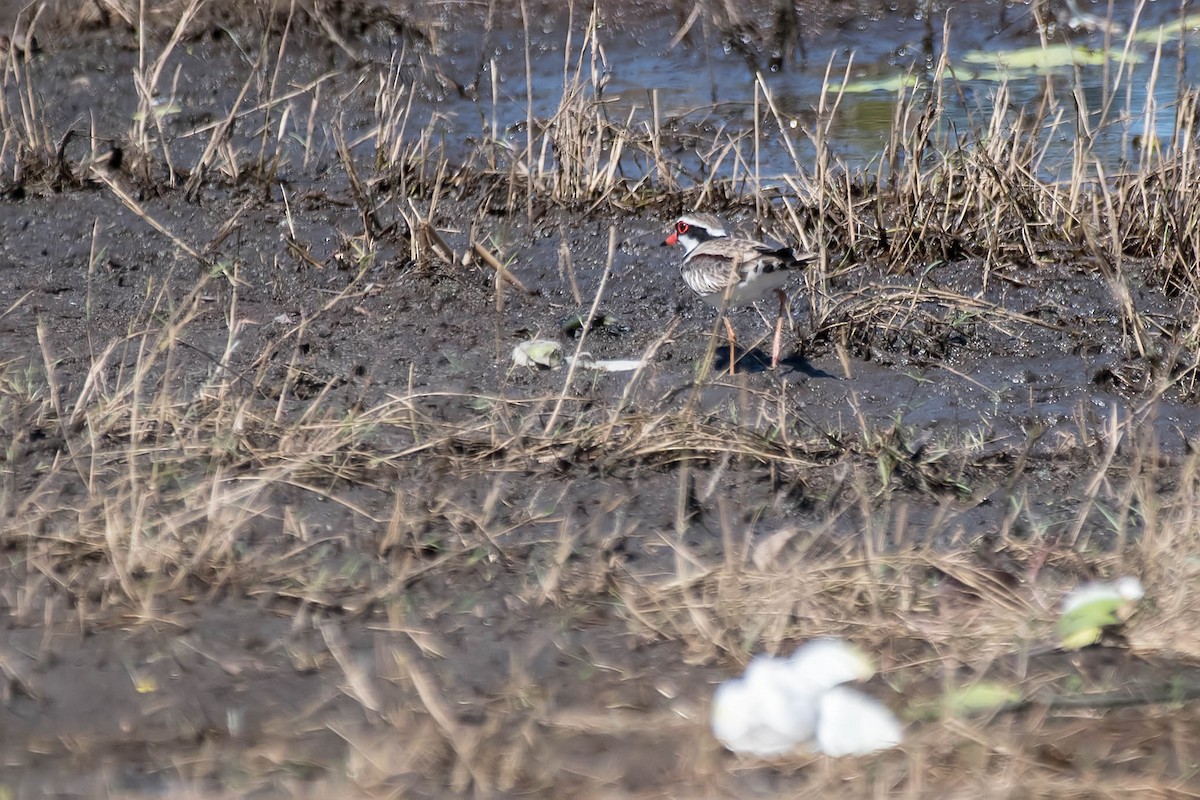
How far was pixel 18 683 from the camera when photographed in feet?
10.3

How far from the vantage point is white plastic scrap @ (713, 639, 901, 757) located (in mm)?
2840

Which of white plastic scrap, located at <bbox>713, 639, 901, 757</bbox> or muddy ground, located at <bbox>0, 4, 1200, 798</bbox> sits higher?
white plastic scrap, located at <bbox>713, 639, 901, 757</bbox>

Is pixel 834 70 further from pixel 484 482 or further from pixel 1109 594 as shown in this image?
pixel 1109 594

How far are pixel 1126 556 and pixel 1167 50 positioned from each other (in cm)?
722

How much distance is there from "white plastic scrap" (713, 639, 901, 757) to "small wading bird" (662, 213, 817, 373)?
2.24 m

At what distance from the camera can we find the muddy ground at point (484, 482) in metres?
2.92

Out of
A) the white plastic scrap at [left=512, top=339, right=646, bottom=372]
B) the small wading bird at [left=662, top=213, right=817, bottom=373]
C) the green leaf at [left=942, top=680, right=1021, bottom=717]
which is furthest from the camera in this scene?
the white plastic scrap at [left=512, top=339, right=646, bottom=372]

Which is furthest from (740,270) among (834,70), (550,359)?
(834,70)

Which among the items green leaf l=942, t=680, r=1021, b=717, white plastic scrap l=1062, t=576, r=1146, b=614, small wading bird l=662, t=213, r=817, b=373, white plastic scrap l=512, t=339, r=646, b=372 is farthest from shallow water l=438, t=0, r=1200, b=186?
green leaf l=942, t=680, r=1021, b=717

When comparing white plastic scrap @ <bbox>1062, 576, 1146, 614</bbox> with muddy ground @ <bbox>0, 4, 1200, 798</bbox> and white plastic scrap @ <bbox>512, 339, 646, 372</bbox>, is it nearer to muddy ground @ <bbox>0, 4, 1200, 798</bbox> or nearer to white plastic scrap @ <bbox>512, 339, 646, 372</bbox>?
muddy ground @ <bbox>0, 4, 1200, 798</bbox>

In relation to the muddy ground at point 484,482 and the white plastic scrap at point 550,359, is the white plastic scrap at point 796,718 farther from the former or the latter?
the white plastic scrap at point 550,359

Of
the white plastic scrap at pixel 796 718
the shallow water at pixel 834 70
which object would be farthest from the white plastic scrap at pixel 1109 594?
the shallow water at pixel 834 70

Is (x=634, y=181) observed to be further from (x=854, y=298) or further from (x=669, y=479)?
(x=669, y=479)

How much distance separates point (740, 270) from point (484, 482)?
1.45m
